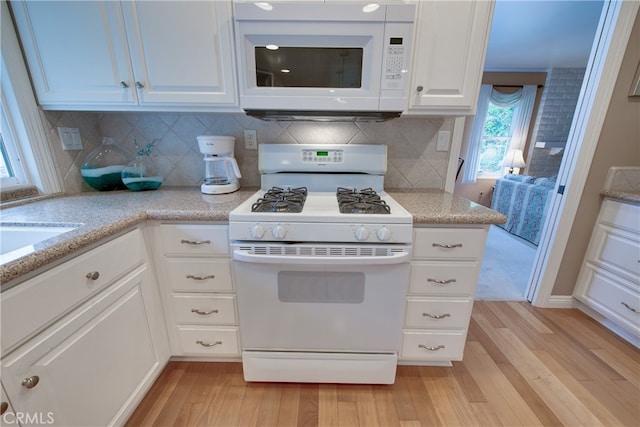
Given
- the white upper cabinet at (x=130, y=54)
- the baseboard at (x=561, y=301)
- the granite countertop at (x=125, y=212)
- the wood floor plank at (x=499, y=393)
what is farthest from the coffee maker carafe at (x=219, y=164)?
the baseboard at (x=561, y=301)

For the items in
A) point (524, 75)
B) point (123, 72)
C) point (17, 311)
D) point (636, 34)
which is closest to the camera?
point (17, 311)

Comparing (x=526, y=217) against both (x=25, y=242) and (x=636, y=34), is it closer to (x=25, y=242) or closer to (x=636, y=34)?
(x=636, y=34)

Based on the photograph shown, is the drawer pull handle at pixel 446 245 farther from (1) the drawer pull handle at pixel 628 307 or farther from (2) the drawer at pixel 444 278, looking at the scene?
(1) the drawer pull handle at pixel 628 307

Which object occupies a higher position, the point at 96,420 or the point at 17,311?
the point at 17,311

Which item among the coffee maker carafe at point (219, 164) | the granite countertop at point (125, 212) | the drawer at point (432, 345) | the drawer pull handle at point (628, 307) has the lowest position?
the drawer at point (432, 345)

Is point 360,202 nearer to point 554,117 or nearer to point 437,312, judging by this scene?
point 437,312

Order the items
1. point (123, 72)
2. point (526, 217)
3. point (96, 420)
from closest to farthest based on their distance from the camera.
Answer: point (96, 420) → point (123, 72) → point (526, 217)

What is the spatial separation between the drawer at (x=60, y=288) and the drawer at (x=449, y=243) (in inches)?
48.4

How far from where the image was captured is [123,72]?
129cm

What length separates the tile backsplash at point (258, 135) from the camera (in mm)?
1614

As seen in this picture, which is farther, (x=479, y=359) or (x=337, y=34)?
(x=479, y=359)

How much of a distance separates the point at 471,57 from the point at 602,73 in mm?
1015

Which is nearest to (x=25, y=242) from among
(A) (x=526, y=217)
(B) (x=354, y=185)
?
(B) (x=354, y=185)

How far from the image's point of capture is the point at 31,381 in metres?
0.72
